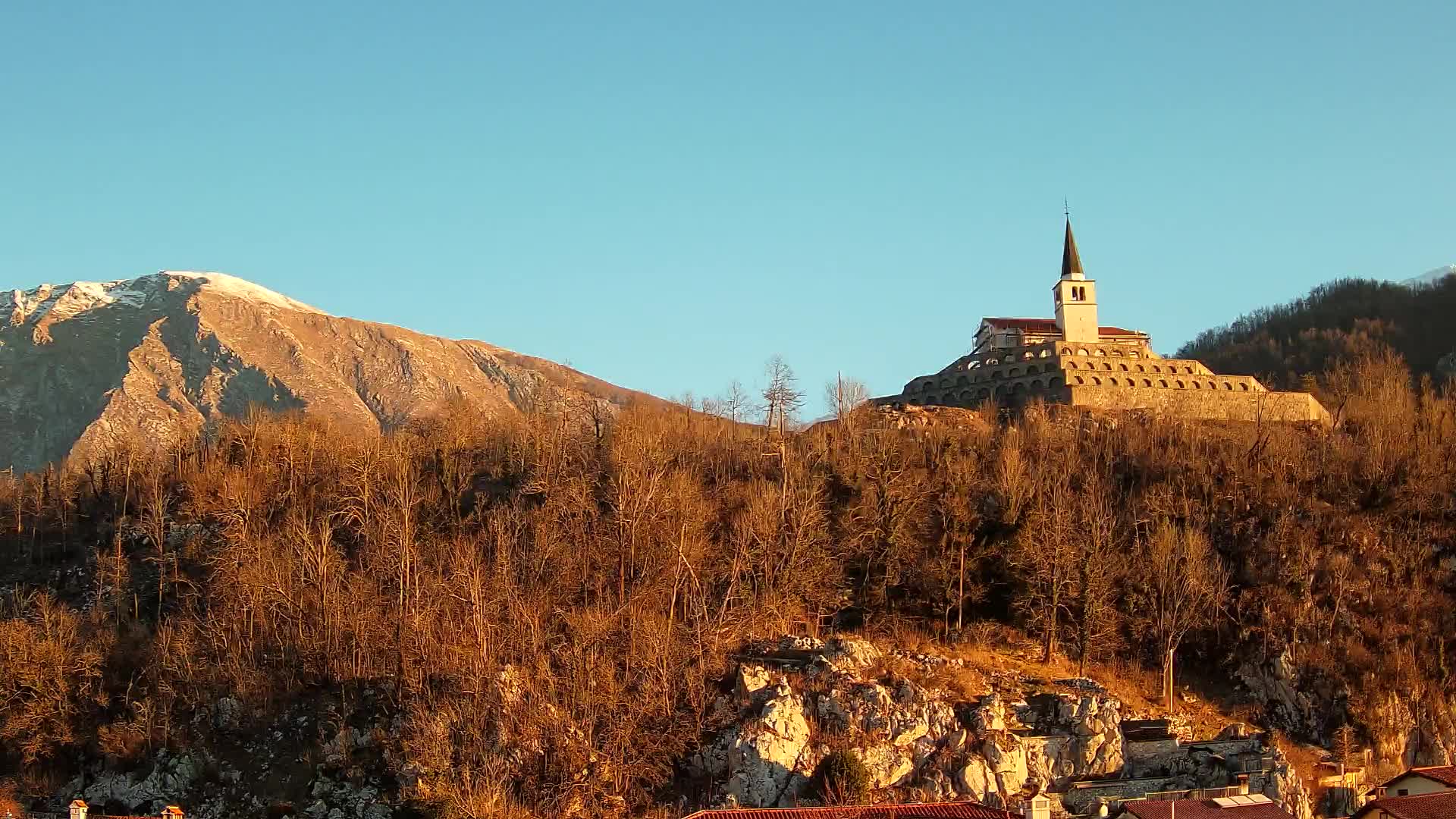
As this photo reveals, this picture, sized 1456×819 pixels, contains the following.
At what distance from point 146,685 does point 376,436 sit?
2330cm

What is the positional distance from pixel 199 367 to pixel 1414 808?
10773cm

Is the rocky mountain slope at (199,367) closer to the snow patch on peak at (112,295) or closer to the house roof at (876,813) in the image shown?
the snow patch on peak at (112,295)

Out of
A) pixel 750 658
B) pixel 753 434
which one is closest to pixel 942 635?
pixel 750 658

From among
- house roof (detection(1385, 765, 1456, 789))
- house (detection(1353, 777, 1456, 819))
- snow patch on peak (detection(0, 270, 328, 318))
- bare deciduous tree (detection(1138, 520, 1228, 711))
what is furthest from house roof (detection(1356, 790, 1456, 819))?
snow patch on peak (detection(0, 270, 328, 318))

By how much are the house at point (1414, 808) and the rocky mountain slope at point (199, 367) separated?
75.2m

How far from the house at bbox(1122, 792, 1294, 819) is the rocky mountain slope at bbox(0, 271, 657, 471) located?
73.7 m

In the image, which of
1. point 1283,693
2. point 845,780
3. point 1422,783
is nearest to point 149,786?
point 845,780

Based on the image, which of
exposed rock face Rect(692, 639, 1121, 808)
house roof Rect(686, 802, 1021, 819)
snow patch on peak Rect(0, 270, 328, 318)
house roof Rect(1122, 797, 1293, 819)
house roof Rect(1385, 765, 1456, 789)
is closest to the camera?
house roof Rect(1122, 797, 1293, 819)

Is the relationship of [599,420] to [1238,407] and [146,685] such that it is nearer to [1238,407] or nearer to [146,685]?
[146,685]

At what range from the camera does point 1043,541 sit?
57.8m

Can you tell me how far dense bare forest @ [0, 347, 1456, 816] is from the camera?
49.3 metres

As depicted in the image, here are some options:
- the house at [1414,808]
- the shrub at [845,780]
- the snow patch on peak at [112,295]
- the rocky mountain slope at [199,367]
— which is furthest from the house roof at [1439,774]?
the snow patch on peak at [112,295]

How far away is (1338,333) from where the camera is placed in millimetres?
123625

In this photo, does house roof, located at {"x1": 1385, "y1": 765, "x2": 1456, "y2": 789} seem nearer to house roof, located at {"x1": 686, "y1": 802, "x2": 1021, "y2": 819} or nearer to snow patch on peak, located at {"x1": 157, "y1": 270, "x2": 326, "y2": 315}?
house roof, located at {"x1": 686, "y1": 802, "x2": 1021, "y2": 819}
